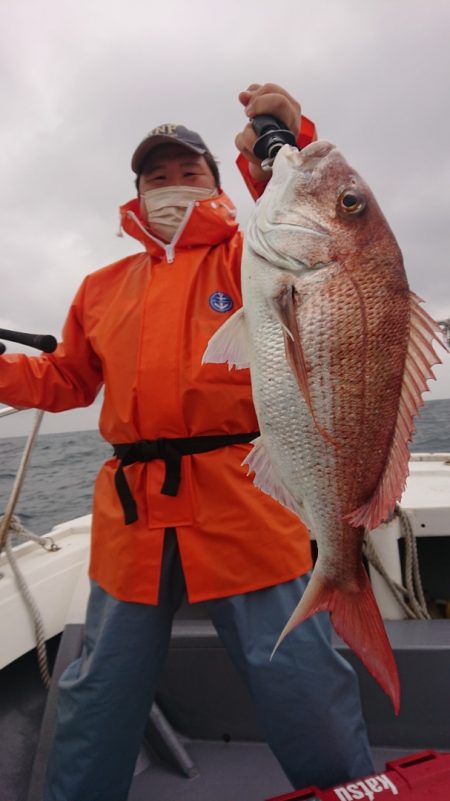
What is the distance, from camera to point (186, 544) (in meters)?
1.74

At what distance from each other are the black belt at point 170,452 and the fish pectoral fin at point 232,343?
45 centimetres

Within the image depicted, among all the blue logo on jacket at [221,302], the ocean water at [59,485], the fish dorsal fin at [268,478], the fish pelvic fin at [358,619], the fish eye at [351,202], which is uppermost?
the fish eye at [351,202]

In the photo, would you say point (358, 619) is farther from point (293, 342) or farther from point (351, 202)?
point (351, 202)

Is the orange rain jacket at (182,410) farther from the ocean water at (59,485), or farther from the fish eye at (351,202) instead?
the ocean water at (59,485)

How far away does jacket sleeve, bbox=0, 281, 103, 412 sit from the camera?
2.00 meters

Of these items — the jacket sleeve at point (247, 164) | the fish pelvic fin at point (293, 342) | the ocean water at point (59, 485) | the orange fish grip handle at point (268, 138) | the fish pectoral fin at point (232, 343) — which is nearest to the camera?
the fish pelvic fin at point (293, 342)

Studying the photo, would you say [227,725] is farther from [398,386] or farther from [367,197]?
[367,197]

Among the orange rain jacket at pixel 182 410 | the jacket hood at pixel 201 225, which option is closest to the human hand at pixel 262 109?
the orange rain jacket at pixel 182 410

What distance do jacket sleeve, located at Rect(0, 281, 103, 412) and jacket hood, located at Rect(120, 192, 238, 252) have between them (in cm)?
32

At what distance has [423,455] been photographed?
5.05 m

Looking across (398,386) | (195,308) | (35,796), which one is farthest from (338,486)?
(35,796)

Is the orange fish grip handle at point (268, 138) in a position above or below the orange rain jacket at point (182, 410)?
above

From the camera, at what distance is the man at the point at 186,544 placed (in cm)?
162

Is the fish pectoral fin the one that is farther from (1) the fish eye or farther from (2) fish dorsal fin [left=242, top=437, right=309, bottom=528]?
(1) the fish eye
